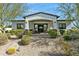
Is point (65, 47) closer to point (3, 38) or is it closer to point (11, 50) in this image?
point (11, 50)

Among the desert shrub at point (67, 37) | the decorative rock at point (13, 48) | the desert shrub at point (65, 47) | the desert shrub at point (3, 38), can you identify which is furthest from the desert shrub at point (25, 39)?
the desert shrub at point (67, 37)

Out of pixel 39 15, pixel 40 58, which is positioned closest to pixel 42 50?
pixel 40 58

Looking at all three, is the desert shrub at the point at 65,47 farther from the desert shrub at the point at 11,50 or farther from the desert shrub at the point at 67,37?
the desert shrub at the point at 11,50

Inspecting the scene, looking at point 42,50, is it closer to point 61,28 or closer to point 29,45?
point 29,45

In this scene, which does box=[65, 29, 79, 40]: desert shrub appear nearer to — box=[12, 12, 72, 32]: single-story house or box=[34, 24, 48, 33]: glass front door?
box=[12, 12, 72, 32]: single-story house

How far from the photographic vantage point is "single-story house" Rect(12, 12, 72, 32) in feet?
11.5

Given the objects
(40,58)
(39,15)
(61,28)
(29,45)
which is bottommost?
(40,58)

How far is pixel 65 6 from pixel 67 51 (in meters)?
0.78

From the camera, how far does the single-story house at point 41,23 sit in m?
3.51

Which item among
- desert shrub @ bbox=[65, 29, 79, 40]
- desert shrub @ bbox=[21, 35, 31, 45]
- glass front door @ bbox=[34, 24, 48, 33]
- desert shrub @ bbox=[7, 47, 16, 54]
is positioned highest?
glass front door @ bbox=[34, 24, 48, 33]

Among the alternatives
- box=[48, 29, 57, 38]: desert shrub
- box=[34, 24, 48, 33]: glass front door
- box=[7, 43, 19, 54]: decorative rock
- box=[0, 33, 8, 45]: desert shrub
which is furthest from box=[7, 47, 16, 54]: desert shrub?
box=[48, 29, 57, 38]: desert shrub

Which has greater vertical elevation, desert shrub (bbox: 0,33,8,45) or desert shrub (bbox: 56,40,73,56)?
desert shrub (bbox: 0,33,8,45)

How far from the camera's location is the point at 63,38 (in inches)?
138

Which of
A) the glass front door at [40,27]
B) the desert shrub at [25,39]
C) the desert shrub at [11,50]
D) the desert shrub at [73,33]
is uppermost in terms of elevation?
the glass front door at [40,27]
